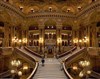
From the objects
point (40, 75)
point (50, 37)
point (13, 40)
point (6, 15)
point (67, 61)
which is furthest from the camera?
point (50, 37)

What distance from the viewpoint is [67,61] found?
27.4 meters

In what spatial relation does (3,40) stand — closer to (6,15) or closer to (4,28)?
(4,28)

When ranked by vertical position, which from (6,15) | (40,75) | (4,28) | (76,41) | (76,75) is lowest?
(76,75)

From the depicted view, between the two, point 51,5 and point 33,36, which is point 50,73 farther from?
point 51,5

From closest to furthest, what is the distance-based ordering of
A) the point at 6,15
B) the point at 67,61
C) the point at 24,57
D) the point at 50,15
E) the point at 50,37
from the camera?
the point at 67,61
the point at 24,57
the point at 6,15
the point at 50,15
the point at 50,37

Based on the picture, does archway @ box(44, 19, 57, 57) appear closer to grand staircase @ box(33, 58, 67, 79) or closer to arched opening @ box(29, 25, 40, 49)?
arched opening @ box(29, 25, 40, 49)

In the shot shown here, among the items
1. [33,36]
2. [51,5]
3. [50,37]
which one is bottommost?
[50,37]

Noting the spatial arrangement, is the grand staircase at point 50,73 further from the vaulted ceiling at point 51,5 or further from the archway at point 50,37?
the vaulted ceiling at point 51,5

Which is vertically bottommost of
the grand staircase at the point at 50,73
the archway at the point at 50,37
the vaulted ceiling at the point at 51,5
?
the grand staircase at the point at 50,73

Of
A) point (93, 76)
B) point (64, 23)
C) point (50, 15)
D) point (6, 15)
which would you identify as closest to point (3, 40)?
point (6, 15)

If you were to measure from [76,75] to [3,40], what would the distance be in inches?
589

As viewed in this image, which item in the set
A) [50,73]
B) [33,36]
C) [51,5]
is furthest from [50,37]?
[50,73]

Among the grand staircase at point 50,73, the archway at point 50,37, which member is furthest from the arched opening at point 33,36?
the grand staircase at point 50,73

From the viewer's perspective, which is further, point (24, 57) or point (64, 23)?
point (64, 23)
